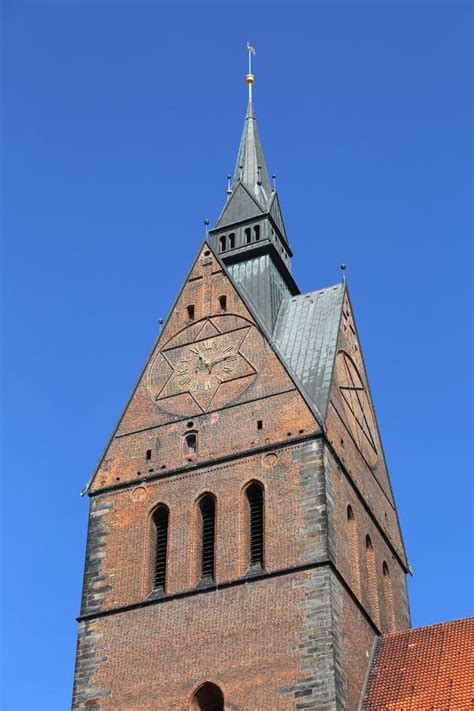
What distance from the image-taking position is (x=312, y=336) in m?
32.3

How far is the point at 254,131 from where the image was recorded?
134 ft

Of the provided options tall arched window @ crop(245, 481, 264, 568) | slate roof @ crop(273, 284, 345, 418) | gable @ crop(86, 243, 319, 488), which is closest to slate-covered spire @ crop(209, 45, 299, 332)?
slate roof @ crop(273, 284, 345, 418)

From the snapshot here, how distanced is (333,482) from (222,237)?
10.7 m

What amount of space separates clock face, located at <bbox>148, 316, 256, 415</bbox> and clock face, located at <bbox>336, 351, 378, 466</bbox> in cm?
256

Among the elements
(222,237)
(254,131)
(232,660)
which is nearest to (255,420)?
(232,660)

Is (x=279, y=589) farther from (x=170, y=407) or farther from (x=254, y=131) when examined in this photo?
(x=254, y=131)

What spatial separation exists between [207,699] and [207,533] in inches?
158

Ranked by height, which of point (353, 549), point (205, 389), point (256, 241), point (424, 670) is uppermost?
point (256, 241)

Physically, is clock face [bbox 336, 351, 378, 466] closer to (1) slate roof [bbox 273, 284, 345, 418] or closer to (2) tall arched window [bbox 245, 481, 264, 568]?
(1) slate roof [bbox 273, 284, 345, 418]

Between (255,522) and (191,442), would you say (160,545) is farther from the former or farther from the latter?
(191,442)

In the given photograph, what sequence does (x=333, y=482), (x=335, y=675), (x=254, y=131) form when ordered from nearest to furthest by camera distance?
(x=335, y=675) < (x=333, y=482) < (x=254, y=131)

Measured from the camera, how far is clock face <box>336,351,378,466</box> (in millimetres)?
31766

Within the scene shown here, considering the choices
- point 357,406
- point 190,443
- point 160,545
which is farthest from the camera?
point 357,406

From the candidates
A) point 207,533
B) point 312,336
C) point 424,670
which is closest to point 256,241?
point 312,336
